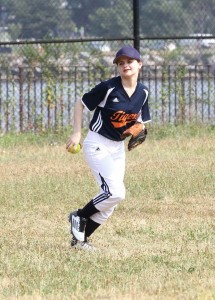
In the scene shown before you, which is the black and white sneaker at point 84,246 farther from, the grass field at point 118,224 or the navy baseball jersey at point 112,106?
the navy baseball jersey at point 112,106

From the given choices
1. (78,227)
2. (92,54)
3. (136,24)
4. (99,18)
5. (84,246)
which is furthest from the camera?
(99,18)

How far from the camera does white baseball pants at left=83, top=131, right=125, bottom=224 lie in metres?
9.30

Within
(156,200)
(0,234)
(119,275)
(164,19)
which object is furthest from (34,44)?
(119,275)

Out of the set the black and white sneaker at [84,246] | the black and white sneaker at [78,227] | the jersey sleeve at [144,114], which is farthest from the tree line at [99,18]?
the black and white sneaker at [84,246]

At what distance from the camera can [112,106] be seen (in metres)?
9.37

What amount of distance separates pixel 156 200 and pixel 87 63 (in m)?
6.78

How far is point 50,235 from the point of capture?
10.1 metres

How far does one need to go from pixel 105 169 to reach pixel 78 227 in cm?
54

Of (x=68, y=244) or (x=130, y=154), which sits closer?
(x=68, y=244)

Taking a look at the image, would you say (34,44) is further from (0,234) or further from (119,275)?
(119,275)

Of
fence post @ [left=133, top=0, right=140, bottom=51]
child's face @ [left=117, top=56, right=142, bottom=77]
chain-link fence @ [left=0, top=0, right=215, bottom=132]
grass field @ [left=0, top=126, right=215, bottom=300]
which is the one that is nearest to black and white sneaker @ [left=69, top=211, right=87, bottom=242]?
grass field @ [left=0, top=126, right=215, bottom=300]

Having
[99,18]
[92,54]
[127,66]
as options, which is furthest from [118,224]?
[99,18]

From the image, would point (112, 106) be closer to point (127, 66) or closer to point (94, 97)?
point (94, 97)

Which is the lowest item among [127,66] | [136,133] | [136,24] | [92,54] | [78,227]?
[78,227]
